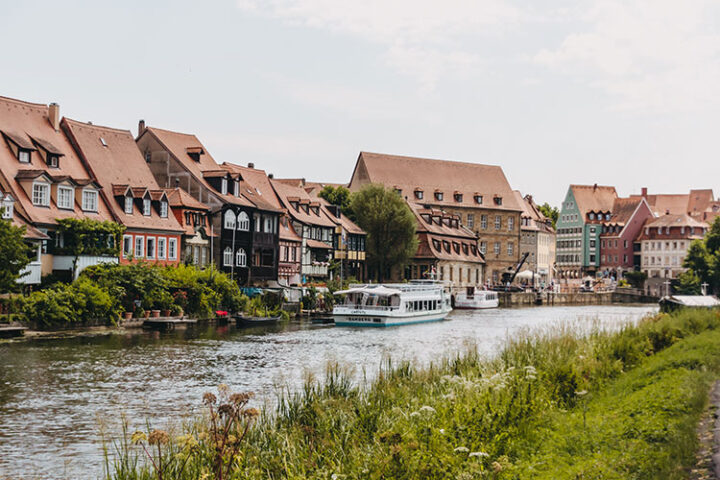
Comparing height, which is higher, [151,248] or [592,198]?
[592,198]

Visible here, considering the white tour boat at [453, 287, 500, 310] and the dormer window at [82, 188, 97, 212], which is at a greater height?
the dormer window at [82, 188, 97, 212]

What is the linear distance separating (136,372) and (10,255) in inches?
542

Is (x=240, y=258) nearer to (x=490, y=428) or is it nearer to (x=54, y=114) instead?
(x=54, y=114)

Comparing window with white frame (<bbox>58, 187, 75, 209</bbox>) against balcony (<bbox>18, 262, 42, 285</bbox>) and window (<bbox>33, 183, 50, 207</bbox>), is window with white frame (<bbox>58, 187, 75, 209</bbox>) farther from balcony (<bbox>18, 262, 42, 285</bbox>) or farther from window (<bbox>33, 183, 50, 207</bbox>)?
balcony (<bbox>18, 262, 42, 285</bbox>)

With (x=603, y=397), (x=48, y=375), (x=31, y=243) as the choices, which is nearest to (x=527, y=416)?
(x=603, y=397)

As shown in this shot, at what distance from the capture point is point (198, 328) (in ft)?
158

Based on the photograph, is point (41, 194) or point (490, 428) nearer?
point (490, 428)

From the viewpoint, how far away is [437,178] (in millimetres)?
116625

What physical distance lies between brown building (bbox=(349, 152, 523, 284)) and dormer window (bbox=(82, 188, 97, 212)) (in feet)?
198

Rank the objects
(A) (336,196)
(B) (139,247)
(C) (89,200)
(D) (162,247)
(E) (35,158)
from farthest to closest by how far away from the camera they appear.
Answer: (A) (336,196), (D) (162,247), (B) (139,247), (C) (89,200), (E) (35,158)

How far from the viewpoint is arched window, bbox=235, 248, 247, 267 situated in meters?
64.1

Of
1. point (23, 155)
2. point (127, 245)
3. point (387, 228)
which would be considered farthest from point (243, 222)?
point (387, 228)

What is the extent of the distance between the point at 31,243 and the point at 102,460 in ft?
98.5

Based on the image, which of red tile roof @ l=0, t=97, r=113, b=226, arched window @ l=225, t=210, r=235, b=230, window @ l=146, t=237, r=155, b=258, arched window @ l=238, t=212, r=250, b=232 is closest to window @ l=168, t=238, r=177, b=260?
window @ l=146, t=237, r=155, b=258
